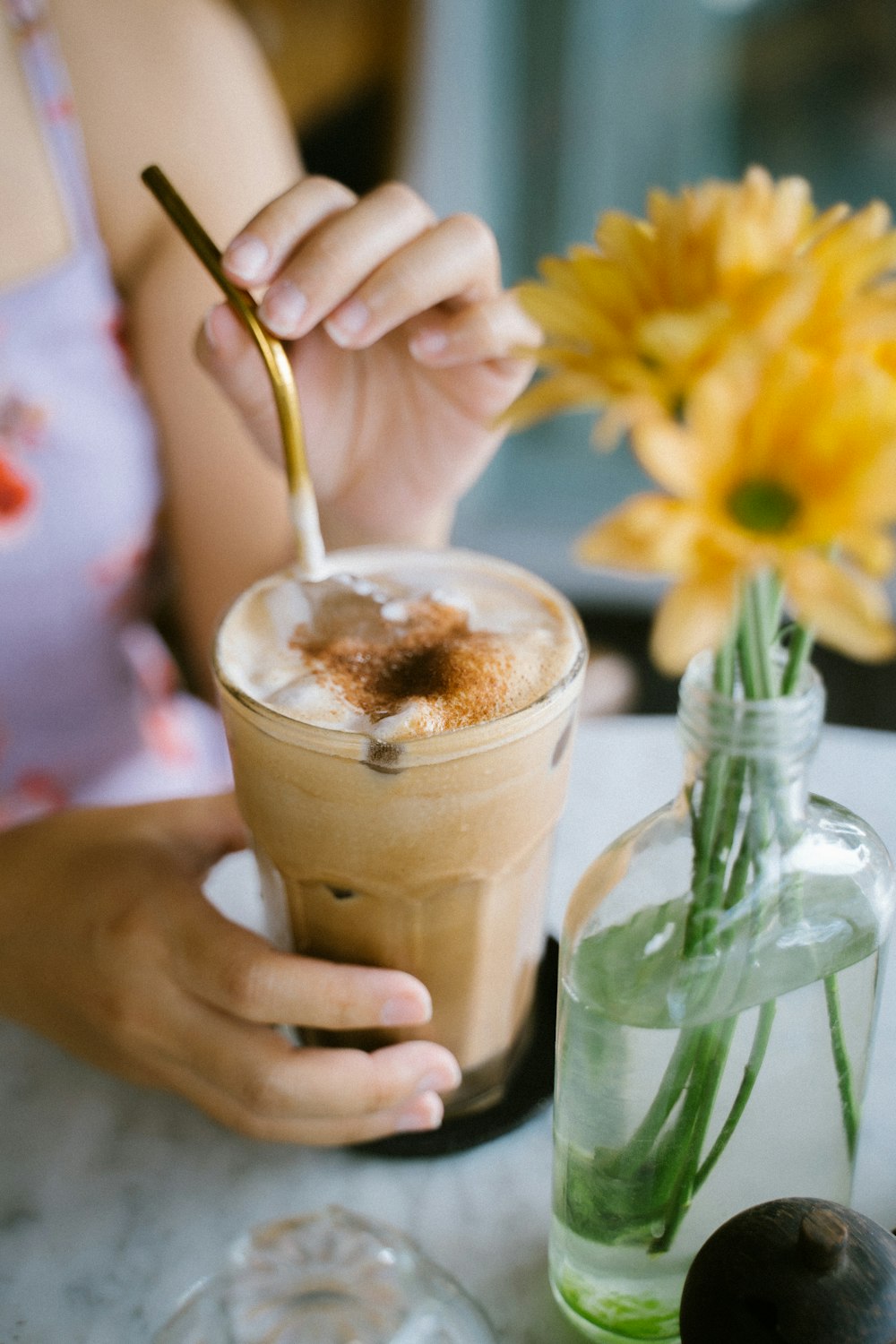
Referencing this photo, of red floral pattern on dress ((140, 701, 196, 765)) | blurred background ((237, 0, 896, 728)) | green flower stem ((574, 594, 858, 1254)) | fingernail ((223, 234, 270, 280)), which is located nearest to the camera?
green flower stem ((574, 594, 858, 1254))

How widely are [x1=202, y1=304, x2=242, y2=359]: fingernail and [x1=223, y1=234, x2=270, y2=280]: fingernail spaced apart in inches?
1.8

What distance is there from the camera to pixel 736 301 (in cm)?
27

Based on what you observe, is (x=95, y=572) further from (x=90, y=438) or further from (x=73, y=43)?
(x=73, y=43)

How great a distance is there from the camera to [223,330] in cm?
63

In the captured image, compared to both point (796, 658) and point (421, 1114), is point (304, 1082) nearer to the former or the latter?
point (421, 1114)

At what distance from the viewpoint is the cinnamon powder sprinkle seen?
1.69 ft

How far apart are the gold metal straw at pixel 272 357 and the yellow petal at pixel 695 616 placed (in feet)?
1.21

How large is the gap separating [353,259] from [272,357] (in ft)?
0.24

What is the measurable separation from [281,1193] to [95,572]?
2.02 feet

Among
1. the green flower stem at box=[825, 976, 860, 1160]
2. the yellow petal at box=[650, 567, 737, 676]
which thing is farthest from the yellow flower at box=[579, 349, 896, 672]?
the green flower stem at box=[825, 976, 860, 1160]

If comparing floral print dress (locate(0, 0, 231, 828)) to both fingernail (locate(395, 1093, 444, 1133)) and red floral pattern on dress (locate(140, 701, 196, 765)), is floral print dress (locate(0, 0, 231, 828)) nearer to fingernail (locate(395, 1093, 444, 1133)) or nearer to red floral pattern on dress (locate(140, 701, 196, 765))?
red floral pattern on dress (locate(140, 701, 196, 765))

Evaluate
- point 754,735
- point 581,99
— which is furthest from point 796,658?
point 581,99

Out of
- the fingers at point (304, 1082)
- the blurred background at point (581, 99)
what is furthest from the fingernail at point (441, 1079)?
the blurred background at point (581, 99)

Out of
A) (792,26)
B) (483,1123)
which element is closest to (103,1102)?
(483,1123)
